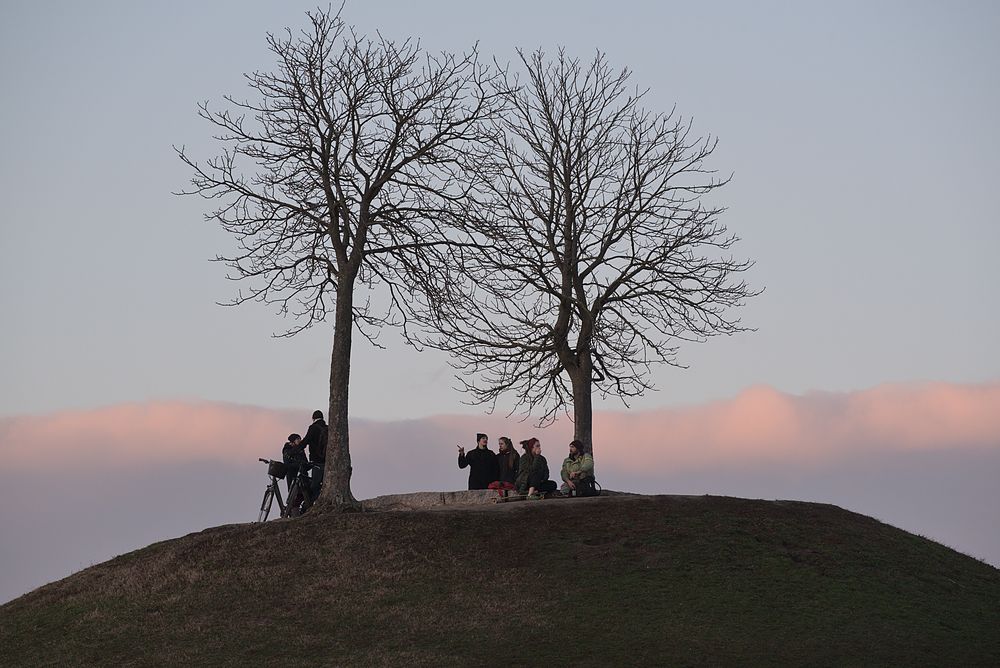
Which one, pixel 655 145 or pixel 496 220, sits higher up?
pixel 655 145

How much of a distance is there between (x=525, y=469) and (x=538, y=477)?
36 cm

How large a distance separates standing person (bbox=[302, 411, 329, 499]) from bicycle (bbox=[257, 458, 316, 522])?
15 cm

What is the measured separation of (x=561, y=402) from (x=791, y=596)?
36.3 ft

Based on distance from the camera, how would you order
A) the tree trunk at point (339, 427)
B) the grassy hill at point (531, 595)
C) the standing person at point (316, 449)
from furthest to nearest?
1. the standing person at point (316, 449)
2. the tree trunk at point (339, 427)
3. the grassy hill at point (531, 595)

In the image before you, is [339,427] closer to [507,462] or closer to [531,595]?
[507,462]

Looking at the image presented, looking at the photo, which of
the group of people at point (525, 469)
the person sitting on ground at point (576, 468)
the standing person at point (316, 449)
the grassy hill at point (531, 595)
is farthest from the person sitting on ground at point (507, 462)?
the standing person at point (316, 449)

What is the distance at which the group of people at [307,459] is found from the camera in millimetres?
25828

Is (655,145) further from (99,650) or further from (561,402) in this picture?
(99,650)

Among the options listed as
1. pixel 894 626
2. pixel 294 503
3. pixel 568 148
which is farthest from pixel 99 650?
pixel 568 148

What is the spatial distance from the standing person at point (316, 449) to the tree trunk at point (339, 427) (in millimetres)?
936

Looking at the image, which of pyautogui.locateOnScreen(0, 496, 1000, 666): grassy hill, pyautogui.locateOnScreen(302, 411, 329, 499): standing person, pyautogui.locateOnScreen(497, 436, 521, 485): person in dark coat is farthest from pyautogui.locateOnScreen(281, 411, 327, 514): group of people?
pyautogui.locateOnScreen(497, 436, 521, 485): person in dark coat

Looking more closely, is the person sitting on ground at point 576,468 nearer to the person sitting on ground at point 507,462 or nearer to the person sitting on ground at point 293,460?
the person sitting on ground at point 507,462

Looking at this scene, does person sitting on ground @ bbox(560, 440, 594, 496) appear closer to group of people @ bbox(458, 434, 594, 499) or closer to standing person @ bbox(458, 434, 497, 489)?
group of people @ bbox(458, 434, 594, 499)

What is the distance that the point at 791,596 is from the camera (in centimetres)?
2045
